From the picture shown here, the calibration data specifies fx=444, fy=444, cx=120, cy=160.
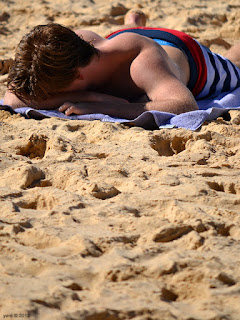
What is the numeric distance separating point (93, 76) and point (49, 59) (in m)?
0.27

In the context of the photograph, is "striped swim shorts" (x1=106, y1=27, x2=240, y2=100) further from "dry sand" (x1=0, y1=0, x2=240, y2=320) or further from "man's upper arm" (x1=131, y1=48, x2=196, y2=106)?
"dry sand" (x1=0, y1=0, x2=240, y2=320)

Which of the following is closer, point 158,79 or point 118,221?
point 118,221

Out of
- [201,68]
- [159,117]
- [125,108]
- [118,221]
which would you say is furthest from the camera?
[201,68]

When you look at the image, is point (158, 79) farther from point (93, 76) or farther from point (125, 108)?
point (93, 76)

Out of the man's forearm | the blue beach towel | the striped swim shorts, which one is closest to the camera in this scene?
the blue beach towel

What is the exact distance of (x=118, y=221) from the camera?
4.07ft

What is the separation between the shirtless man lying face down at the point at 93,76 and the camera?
219 centimetres

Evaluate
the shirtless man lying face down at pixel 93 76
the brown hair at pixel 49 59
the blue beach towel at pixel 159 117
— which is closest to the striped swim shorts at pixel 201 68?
the shirtless man lying face down at pixel 93 76

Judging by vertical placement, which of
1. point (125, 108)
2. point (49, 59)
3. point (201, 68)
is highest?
point (49, 59)

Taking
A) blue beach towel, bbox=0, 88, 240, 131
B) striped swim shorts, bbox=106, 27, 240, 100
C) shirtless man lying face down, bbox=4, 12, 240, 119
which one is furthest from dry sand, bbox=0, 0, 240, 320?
striped swim shorts, bbox=106, 27, 240, 100

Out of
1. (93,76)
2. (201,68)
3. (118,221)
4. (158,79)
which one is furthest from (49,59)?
(118,221)

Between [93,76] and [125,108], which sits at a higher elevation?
[93,76]

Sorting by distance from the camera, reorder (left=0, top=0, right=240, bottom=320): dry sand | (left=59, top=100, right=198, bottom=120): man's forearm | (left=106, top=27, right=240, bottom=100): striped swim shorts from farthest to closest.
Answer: (left=106, top=27, right=240, bottom=100): striped swim shorts < (left=59, top=100, right=198, bottom=120): man's forearm < (left=0, top=0, right=240, bottom=320): dry sand

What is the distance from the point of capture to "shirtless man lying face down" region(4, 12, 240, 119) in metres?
2.19
